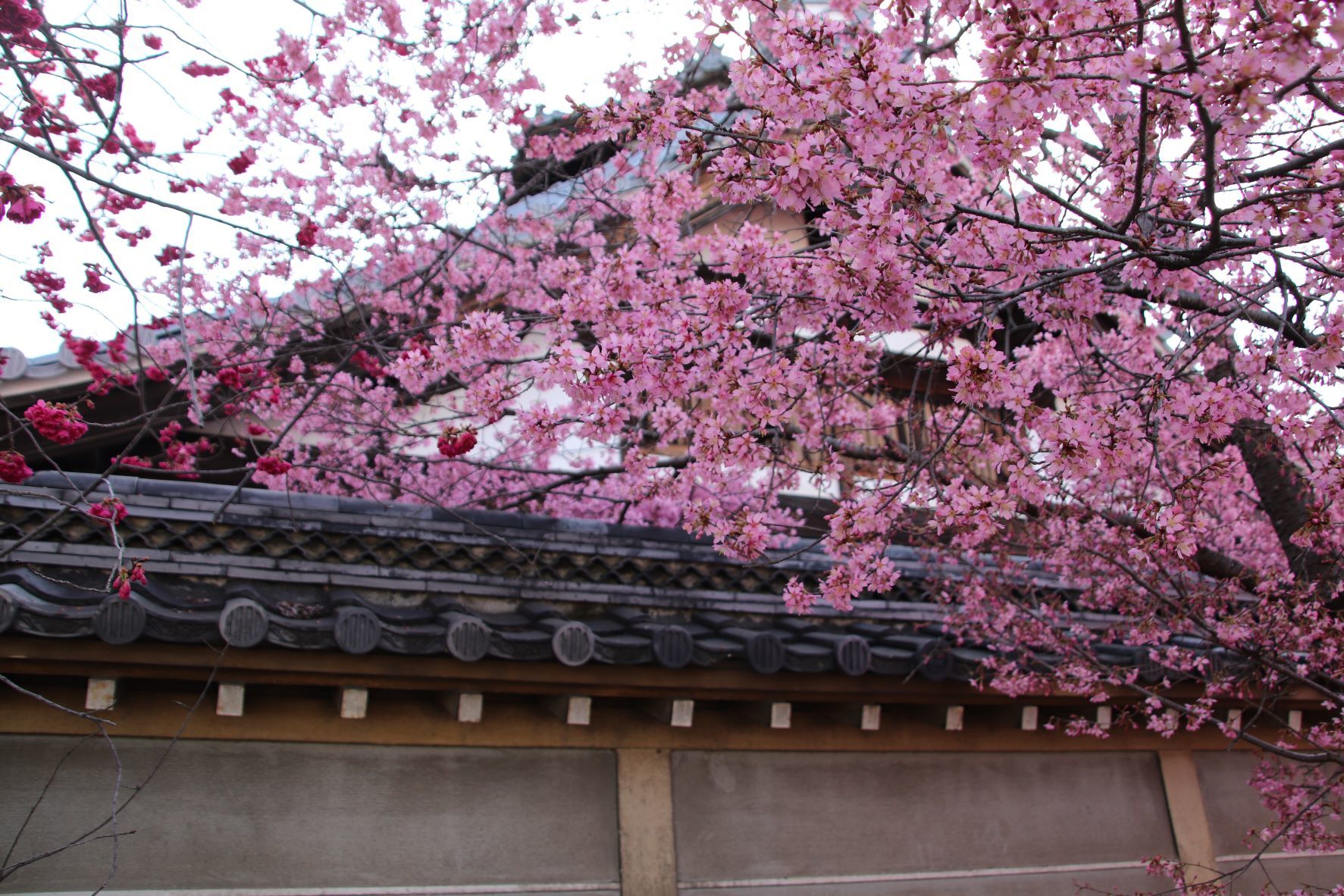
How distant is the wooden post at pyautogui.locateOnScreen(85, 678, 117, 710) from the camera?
14.1 ft

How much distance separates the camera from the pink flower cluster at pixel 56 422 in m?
3.86

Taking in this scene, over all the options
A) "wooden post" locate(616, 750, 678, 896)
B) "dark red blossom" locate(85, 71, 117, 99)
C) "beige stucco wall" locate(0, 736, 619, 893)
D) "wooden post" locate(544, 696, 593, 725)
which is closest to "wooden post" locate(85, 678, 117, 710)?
"beige stucco wall" locate(0, 736, 619, 893)

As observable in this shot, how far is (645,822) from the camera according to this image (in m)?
5.67

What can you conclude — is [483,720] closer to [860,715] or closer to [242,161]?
[860,715]

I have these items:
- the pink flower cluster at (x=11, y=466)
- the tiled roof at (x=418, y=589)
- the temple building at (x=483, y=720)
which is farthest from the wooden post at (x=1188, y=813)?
the pink flower cluster at (x=11, y=466)

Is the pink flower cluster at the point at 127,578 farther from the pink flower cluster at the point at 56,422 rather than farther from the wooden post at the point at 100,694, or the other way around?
the pink flower cluster at the point at 56,422

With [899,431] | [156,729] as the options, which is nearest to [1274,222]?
[156,729]

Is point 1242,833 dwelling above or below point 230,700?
below

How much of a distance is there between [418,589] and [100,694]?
1.55 metres

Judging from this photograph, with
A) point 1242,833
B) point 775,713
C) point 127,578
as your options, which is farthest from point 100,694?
point 1242,833

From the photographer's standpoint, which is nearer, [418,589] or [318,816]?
[318,816]

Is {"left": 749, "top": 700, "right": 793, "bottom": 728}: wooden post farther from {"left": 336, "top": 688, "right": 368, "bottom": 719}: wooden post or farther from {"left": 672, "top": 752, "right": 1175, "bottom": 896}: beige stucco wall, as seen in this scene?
{"left": 336, "top": 688, "right": 368, "bottom": 719}: wooden post

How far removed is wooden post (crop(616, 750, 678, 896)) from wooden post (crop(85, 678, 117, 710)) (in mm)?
2648

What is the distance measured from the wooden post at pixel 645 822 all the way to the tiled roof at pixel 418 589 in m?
0.84
